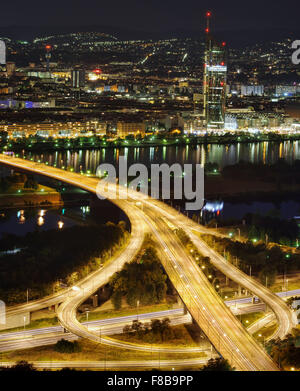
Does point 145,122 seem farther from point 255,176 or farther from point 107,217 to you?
point 107,217

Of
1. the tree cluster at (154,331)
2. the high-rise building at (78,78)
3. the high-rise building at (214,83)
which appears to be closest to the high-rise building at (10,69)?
the high-rise building at (78,78)

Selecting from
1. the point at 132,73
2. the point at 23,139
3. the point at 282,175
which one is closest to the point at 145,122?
the point at 23,139

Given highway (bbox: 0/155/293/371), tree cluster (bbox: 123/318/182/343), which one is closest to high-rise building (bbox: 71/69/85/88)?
highway (bbox: 0/155/293/371)

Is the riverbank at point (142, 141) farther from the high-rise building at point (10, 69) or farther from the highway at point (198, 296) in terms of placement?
the high-rise building at point (10, 69)

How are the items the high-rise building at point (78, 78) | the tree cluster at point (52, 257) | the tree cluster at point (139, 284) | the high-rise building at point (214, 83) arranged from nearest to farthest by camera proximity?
the tree cluster at point (139, 284) → the tree cluster at point (52, 257) → the high-rise building at point (214, 83) → the high-rise building at point (78, 78)

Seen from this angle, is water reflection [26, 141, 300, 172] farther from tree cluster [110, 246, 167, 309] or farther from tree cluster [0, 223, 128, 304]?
tree cluster [110, 246, 167, 309]

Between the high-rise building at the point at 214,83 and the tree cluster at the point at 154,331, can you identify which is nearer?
the tree cluster at the point at 154,331
